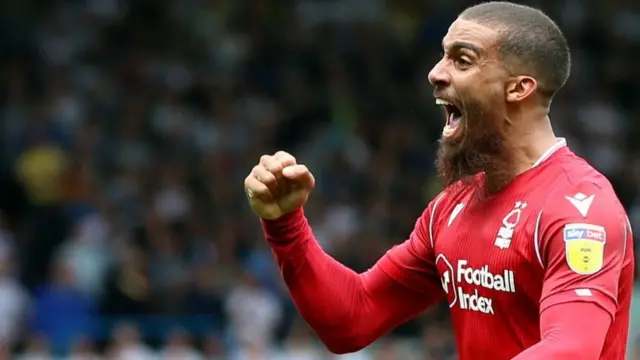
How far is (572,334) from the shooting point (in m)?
3.49

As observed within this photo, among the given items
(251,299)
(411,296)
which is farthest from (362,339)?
(251,299)

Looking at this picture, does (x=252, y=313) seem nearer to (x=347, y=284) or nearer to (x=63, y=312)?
(x=63, y=312)

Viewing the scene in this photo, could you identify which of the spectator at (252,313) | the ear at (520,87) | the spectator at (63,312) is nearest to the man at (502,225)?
the ear at (520,87)

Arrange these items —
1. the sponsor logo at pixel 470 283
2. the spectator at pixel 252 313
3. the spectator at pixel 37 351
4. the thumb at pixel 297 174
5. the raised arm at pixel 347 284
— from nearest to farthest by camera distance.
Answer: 1. the sponsor logo at pixel 470 283
2. the thumb at pixel 297 174
3. the raised arm at pixel 347 284
4. the spectator at pixel 37 351
5. the spectator at pixel 252 313

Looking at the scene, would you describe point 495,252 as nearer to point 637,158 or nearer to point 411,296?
point 411,296

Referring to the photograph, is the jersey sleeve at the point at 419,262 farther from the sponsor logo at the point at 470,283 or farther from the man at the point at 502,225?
the sponsor logo at the point at 470,283

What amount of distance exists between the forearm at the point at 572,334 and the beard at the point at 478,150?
1.95 ft

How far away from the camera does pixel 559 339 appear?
350 centimetres

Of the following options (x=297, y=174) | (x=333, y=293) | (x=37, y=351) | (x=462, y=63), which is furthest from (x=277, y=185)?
(x=37, y=351)

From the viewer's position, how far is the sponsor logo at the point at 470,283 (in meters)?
3.85

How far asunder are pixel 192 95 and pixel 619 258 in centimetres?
1081

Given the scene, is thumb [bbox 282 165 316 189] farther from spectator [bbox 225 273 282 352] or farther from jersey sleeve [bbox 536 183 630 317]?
spectator [bbox 225 273 282 352]

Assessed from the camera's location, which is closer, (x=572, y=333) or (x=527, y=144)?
(x=572, y=333)

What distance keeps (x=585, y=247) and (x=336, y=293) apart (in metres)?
1.04
